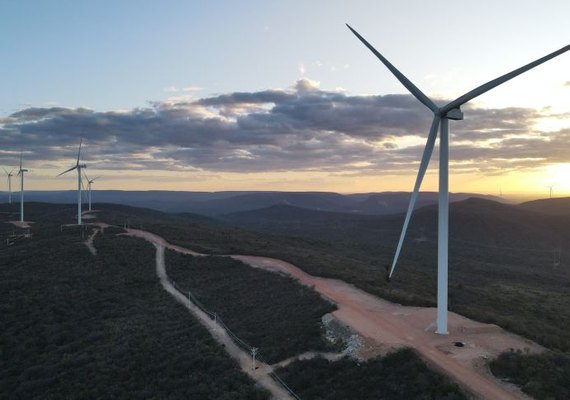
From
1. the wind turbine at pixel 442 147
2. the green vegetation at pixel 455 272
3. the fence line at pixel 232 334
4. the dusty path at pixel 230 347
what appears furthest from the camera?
the green vegetation at pixel 455 272

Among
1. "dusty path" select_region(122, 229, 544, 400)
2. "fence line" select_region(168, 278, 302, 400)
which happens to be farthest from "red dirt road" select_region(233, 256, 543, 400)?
"fence line" select_region(168, 278, 302, 400)

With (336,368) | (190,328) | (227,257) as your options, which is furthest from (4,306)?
(336,368)

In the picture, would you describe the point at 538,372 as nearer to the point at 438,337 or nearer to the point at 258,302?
the point at 438,337

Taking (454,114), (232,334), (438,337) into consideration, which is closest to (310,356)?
(438,337)

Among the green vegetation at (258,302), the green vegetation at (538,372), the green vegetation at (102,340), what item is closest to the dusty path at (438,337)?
the green vegetation at (538,372)

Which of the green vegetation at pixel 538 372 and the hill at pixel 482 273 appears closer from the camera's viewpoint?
the green vegetation at pixel 538 372

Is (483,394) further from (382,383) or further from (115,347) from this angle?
(115,347)

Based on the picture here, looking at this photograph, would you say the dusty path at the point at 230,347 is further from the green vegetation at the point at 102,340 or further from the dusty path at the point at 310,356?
the dusty path at the point at 310,356
